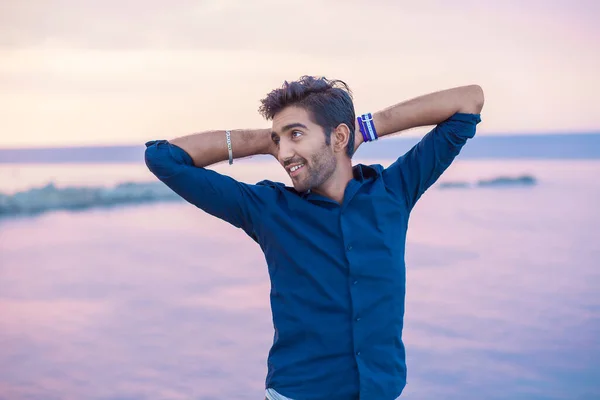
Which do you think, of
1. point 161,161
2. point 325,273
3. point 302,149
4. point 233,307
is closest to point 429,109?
point 302,149

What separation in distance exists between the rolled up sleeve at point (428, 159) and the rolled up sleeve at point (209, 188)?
32cm

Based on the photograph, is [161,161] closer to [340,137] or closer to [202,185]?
[202,185]

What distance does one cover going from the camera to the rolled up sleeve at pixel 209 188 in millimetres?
1855

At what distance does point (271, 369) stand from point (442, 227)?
530cm

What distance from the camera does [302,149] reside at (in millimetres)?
1865

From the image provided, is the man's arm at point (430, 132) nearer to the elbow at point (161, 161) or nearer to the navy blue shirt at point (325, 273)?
the navy blue shirt at point (325, 273)

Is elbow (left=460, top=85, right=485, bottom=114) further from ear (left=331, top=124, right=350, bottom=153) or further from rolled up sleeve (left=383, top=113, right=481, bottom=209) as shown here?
ear (left=331, top=124, right=350, bottom=153)

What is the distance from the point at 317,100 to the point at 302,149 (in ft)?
0.39

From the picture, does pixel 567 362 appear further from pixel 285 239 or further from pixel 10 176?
pixel 10 176

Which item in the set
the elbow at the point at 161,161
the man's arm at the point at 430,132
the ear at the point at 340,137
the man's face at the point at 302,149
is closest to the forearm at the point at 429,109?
the man's arm at the point at 430,132

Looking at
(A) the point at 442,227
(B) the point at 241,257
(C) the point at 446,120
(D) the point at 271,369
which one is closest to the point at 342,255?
(D) the point at 271,369

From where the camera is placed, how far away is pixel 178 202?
8.98 m

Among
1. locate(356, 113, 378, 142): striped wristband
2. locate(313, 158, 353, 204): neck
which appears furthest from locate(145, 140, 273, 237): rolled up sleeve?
locate(356, 113, 378, 142): striped wristband

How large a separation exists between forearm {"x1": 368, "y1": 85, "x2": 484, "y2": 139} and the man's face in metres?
0.22
